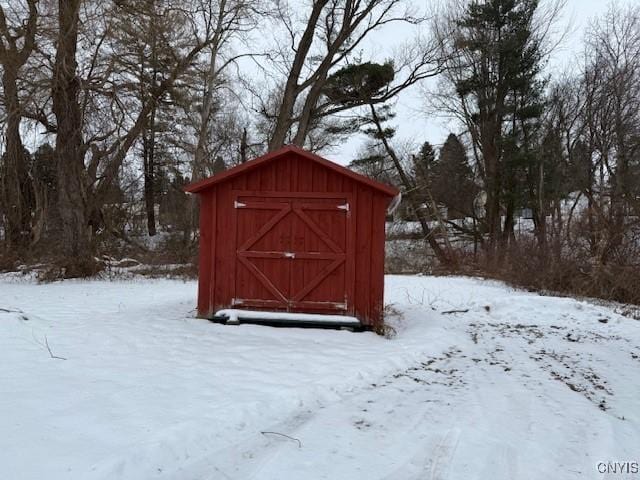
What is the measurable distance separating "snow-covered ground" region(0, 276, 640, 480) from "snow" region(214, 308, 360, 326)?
19 centimetres

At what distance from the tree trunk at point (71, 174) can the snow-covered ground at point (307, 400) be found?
688 cm

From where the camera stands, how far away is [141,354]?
214 inches

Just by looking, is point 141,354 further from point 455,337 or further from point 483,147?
point 483,147

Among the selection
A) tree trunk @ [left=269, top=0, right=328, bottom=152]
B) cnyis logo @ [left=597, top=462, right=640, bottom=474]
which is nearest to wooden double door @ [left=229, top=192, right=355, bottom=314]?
cnyis logo @ [left=597, top=462, right=640, bottom=474]

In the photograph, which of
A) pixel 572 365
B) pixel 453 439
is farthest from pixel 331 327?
pixel 453 439

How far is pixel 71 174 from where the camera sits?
14422mm

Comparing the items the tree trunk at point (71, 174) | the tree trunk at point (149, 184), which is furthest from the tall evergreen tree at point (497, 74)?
the tree trunk at point (149, 184)

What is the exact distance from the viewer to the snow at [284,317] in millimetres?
7074

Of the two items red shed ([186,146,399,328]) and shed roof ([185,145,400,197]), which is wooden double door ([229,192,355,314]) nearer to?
red shed ([186,146,399,328])

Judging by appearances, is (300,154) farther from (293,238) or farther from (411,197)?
(411,197)

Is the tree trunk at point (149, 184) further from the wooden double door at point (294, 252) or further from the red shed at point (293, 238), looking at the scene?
the wooden double door at point (294, 252)

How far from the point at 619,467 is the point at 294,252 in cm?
516

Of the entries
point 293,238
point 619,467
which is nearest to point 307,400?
point 619,467

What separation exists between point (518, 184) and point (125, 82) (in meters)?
18.8
